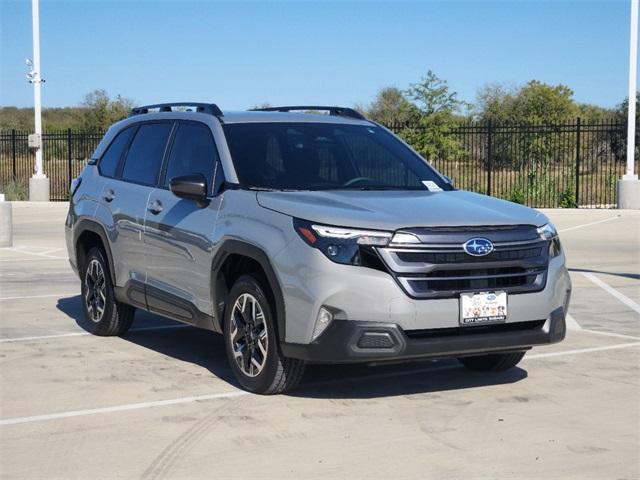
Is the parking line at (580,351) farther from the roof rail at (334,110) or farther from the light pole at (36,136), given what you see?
the light pole at (36,136)

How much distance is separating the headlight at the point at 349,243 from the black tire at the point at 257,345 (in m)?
0.64

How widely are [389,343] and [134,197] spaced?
10.2 feet

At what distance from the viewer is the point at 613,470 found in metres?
5.36

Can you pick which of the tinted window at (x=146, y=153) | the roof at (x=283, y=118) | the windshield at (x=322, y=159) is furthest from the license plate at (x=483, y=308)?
the tinted window at (x=146, y=153)

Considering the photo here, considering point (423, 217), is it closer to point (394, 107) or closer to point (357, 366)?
point (357, 366)

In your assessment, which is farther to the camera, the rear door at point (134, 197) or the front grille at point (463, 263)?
the rear door at point (134, 197)

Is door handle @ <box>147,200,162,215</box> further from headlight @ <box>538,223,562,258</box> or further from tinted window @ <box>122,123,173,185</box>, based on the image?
headlight @ <box>538,223,562,258</box>

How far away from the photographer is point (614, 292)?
12.3 metres

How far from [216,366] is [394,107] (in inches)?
2578

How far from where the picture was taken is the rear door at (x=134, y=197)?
27.7 feet

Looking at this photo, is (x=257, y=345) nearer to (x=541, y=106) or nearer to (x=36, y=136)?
(x=36, y=136)

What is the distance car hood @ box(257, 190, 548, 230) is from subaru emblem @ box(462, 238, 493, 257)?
12 cm

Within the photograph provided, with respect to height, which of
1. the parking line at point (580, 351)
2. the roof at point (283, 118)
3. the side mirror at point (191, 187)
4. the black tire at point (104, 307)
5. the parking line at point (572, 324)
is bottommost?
the parking line at point (580, 351)

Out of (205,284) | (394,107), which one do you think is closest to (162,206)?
(205,284)
